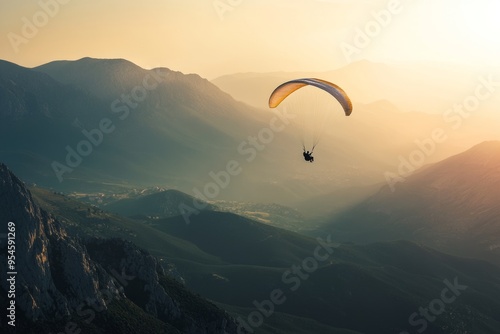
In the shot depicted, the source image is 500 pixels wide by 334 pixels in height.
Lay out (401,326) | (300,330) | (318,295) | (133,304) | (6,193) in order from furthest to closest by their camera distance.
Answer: (318,295)
(401,326)
(300,330)
(133,304)
(6,193)

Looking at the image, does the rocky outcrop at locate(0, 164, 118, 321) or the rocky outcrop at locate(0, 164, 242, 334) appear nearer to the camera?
the rocky outcrop at locate(0, 164, 118, 321)

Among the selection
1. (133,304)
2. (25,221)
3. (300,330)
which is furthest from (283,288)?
(25,221)

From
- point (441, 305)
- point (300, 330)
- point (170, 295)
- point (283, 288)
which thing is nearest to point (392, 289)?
point (441, 305)

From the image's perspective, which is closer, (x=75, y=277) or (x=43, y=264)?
(x=43, y=264)

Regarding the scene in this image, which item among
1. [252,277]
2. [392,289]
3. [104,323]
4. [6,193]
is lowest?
[104,323]

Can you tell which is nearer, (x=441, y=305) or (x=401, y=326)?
(x=401, y=326)

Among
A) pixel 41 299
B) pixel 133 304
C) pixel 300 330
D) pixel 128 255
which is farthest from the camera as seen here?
pixel 300 330

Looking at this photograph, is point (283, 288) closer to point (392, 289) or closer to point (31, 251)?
point (392, 289)

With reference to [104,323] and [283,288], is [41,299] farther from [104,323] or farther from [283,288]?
[283,288]

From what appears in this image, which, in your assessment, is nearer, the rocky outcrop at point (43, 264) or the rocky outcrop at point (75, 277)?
the rocky outcrop at point (43, 264)

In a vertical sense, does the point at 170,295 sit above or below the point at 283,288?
below
